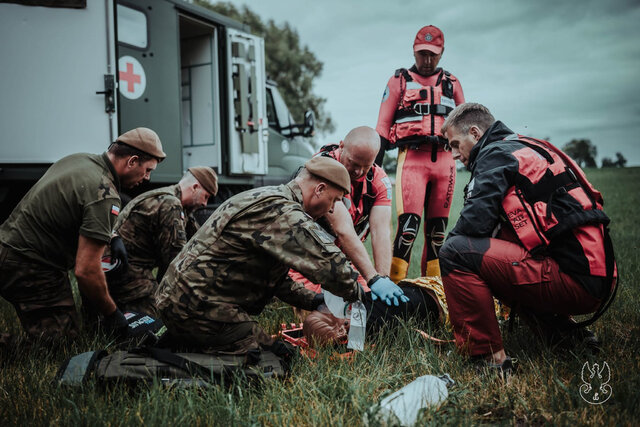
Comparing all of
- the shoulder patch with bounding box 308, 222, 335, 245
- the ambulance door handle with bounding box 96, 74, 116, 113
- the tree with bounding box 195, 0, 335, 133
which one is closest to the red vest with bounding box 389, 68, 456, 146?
the shoulder patch with bounding box 308, 222, 335, 245

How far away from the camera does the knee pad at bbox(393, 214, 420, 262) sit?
13.7 feet

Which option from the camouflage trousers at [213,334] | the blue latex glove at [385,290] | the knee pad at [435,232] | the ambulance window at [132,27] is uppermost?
the ambulance window at [132,27]

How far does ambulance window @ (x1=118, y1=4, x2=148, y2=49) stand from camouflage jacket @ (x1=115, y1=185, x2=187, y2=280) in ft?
7.53

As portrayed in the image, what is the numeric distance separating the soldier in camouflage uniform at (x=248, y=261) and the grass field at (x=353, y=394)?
334 mm

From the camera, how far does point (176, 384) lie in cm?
209

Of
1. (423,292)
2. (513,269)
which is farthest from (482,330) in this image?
(423,292)

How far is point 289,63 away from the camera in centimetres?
2288

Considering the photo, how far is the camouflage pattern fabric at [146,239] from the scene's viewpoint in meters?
3.56

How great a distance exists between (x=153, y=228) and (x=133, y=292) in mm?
521

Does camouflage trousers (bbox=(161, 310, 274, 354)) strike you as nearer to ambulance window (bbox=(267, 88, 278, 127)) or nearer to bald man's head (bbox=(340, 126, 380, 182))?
bald man's head (bbox=(340, 126, 380, 182))

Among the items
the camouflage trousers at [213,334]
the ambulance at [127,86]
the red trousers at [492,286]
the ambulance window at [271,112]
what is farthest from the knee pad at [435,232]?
the ambulance window at [271,112]

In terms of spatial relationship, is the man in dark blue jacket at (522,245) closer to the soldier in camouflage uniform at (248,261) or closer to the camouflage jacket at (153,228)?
the soldier in camouflage uniform at (248,261)

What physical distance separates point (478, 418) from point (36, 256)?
2.59 meters

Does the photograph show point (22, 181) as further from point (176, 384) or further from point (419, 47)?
point (419, 47)
